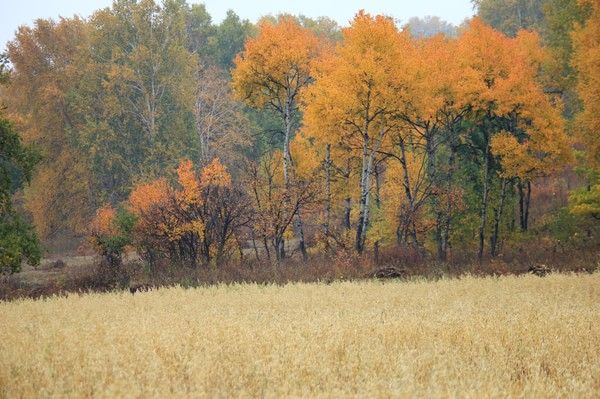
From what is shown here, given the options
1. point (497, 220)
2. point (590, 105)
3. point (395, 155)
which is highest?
point (590, 105)

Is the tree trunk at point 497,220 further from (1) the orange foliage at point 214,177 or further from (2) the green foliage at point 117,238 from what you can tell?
(2) the green foliage at point 117,238

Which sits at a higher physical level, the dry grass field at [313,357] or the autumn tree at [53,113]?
the autumn tree at [53,113]

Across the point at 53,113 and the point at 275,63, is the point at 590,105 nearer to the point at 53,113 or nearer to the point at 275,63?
the point at 275,63

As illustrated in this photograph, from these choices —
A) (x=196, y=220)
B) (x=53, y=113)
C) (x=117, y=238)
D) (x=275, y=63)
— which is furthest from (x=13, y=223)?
(x=53, y=113)

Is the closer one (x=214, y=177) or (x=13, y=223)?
(x=13, y=223)

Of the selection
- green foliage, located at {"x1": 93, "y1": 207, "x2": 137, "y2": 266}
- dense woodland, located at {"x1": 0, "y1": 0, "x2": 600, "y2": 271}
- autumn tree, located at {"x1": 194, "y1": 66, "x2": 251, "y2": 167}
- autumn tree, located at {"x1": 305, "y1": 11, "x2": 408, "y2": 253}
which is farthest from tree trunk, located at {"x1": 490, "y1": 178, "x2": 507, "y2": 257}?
autumn tree, located at {"x1": 194, "y1": 66, "x2": 251, "y2": 167}

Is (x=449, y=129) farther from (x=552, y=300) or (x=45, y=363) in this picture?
(x=45, y=363)

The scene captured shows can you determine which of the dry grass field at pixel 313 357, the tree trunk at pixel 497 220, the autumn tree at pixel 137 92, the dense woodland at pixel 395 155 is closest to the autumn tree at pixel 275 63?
the dense woodland at pixel 395 155

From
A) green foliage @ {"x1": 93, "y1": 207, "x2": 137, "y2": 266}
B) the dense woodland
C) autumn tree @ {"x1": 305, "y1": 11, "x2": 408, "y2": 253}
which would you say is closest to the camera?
autumn tree @ {"x1": 305, "y1": 11, "x2": 408, "y2": 253}

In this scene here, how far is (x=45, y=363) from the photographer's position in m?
5.91

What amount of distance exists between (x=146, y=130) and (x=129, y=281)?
93.0ft

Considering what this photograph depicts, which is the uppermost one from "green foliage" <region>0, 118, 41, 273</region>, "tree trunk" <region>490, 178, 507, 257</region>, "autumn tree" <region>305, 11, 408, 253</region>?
"autumn tree" <region>305, 11, 408, 253</region>

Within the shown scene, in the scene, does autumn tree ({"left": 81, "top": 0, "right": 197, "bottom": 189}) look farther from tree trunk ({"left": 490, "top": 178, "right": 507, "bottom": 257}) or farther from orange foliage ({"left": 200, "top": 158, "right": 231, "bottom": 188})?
tree trunk ({"left": 490, "top": 178, "right": 507, "bottom": 257})

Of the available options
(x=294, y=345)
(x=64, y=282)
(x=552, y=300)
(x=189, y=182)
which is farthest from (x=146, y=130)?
(x=294, y=345)
